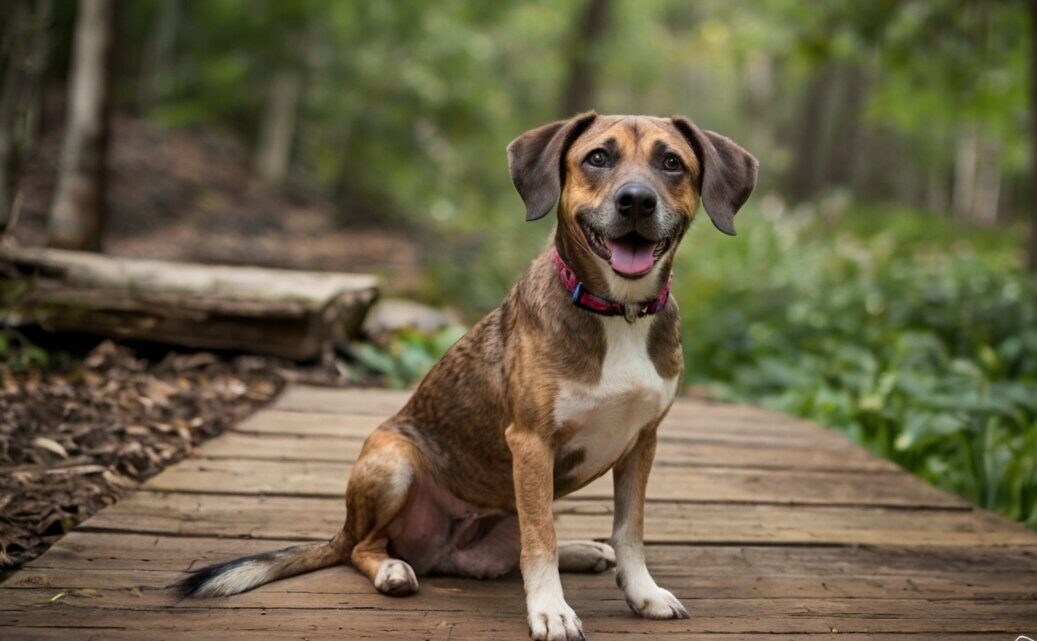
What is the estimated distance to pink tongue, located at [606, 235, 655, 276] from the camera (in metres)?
2.82

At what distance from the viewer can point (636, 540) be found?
3.14 metres

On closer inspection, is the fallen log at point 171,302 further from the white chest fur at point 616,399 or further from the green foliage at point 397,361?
the white chest fur at point 616,399

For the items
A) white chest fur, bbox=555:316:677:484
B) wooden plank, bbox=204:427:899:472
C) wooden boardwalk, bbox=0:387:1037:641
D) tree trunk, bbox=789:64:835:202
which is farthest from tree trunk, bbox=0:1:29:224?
tree trunk, bbox=789:64:835:202

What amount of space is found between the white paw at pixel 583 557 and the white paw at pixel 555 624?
59 centimetres

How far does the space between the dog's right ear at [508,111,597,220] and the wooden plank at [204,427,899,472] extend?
6.97 feet

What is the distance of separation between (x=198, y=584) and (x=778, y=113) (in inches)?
1387

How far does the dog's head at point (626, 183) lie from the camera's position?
2.82 m

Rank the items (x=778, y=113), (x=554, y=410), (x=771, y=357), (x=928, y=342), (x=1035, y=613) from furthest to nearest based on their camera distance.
A: (x=778, y=113) → (x=771, y=357) → (x=928, y=342) → (x=1035, y=613) → (x=554, y=410)

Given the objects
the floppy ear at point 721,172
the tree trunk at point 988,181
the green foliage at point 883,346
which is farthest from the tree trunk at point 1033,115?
the tree trunk at point 988,181

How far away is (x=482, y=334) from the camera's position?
3443 millimetres

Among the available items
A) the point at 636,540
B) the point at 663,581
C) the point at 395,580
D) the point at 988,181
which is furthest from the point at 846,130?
the point at 395,580

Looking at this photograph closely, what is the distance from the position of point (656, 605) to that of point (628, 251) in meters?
1.17

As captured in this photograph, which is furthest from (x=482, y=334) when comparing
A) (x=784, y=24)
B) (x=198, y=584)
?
(x=784, y=24)

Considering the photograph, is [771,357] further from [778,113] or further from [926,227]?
[778,113]
